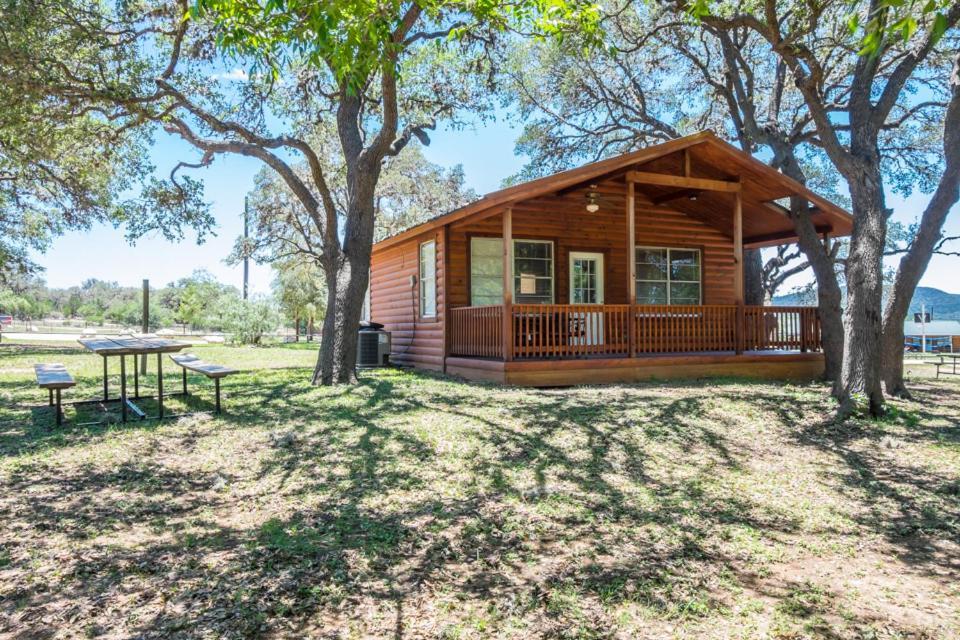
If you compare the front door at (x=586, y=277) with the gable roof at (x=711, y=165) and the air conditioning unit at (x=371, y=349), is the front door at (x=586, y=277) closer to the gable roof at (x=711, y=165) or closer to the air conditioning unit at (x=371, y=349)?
the gable roof at (x=711, y=165)

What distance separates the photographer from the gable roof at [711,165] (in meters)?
9.21

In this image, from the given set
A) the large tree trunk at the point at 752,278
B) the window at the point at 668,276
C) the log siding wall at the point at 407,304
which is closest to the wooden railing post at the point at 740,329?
the window at the point at 668,276

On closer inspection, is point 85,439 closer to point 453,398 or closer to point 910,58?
point 453,398

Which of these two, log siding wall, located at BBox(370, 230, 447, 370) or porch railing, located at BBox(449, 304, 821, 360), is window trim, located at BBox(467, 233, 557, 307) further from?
porch railing, located at BBox(449, 304, 821, 360)

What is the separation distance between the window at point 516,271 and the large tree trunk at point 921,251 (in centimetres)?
573

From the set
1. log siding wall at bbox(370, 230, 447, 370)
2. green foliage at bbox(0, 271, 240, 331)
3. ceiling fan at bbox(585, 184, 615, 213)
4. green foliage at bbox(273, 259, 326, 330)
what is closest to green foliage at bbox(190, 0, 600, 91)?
ceiling fan at bbox(585, 184, 615, 213)

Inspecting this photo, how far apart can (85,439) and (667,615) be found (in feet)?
17.7

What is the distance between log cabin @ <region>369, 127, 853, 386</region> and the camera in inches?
384

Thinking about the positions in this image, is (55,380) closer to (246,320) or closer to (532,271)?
(532,271)

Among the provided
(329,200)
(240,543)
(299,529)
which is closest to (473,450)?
(299,529)

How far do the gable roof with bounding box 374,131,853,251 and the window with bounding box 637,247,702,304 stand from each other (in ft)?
5.40

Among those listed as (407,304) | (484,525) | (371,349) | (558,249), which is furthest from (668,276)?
(484,525)

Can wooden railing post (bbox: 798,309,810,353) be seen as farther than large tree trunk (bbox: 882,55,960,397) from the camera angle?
Yes

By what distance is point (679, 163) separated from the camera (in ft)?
36.7
